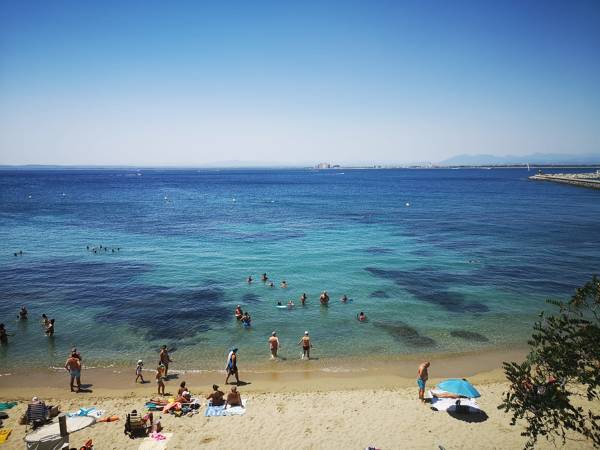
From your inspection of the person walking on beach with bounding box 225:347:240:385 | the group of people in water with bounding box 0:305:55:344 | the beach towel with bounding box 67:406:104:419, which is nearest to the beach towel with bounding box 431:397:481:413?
the person walking on beach with bounding box 225:347:240:385

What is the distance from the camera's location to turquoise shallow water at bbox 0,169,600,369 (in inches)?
896

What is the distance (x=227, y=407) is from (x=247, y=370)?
420cm

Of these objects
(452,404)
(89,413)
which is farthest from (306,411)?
(89,413)

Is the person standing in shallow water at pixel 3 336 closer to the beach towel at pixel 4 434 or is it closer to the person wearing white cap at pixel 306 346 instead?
the beach towel at pixel 4 434

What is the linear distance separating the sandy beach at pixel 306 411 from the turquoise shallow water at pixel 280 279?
220cm

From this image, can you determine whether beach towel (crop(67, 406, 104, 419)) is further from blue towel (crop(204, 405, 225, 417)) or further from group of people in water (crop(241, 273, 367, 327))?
group of people in water (crop(241, 273, 367, 327))

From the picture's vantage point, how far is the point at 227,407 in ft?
50.6

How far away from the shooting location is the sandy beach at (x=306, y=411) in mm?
13351

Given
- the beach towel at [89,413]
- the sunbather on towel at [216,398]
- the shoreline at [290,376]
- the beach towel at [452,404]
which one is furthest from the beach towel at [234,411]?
the beach towel at [452,404]

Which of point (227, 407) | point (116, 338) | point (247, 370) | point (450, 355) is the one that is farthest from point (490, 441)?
point (116, 338)

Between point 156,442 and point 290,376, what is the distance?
287 inches

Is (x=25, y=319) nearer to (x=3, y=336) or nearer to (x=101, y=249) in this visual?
(x=3, y=336)

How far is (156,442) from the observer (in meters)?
13.1

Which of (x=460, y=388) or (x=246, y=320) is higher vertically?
(x=460, y=388)
